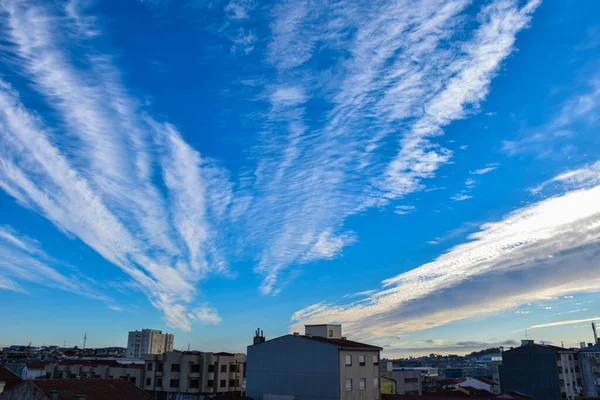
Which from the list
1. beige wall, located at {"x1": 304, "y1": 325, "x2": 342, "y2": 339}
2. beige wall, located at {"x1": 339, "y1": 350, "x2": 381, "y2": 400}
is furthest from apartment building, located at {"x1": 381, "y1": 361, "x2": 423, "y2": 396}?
beige wall, located at {"x1": 339, "y1": 350, "x2": 381, "y2": 400}

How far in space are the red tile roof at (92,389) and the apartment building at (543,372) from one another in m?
82.7

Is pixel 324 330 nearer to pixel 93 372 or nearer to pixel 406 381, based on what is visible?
pixel 406 381

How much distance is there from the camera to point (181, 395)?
96.8 metres

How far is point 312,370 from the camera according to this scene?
57219mm

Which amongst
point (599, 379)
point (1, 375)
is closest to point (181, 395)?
point (1, 375)

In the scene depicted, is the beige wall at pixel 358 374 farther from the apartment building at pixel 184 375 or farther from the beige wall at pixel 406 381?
the beige wall at pixel 406 381

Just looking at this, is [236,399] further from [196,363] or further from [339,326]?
[196,363]

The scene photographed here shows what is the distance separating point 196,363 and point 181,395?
22.8ft

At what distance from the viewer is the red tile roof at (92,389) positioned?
4396cm

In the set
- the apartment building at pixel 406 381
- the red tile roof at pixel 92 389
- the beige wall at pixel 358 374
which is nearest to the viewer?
the red tile roof at pixel 92 389

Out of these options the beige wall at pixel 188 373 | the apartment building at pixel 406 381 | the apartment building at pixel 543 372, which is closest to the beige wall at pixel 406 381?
the apartment building at pixel 406 381

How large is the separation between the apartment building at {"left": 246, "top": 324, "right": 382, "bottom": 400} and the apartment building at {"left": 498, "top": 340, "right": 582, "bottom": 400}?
56111 mm

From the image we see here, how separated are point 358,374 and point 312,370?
574cm

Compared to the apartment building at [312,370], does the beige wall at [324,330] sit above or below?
above
